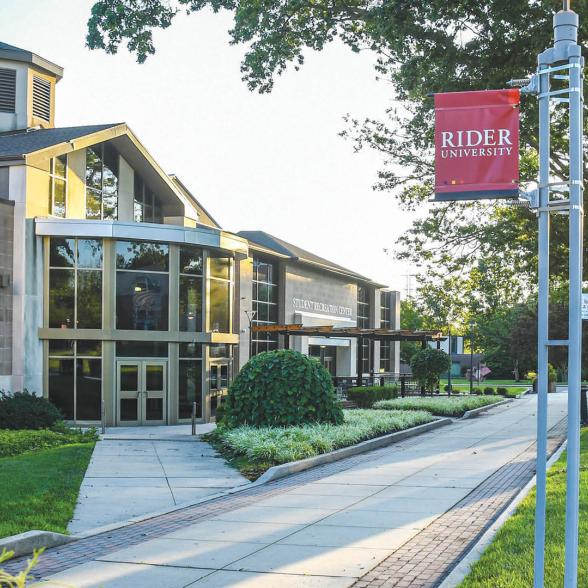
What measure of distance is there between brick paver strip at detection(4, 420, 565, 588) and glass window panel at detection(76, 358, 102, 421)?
1290cm

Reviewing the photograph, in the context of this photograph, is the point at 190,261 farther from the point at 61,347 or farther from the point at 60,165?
the point at 60,165

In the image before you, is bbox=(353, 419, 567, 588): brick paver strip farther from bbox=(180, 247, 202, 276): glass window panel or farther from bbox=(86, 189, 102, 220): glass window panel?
bbox=(86, 189, 102, 220): glass window panel

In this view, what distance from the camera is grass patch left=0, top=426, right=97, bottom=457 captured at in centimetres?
1898

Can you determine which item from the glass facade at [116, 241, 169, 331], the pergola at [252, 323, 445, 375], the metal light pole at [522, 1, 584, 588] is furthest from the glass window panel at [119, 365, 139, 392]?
the metal light pole at [522, 1, 584, 588]

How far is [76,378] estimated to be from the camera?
27.6m

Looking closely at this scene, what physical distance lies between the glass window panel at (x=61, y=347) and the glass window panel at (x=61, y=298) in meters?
0.45

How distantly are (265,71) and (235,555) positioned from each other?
11738 mm

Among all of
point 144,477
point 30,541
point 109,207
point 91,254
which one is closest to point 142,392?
point 91,254

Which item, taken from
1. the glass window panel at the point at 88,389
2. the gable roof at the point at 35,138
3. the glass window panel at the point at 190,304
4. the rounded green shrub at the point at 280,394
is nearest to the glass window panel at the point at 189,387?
the glass window panel at the point at 190,304

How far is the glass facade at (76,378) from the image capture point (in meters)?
27.5

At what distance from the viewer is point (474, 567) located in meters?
8.24

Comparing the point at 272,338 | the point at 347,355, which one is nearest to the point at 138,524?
the point at 272,338

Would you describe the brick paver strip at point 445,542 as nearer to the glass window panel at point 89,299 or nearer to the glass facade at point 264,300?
the glass window panel at point 89,299

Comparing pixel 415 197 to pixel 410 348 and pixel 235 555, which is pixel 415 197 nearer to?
pixel 235 555
